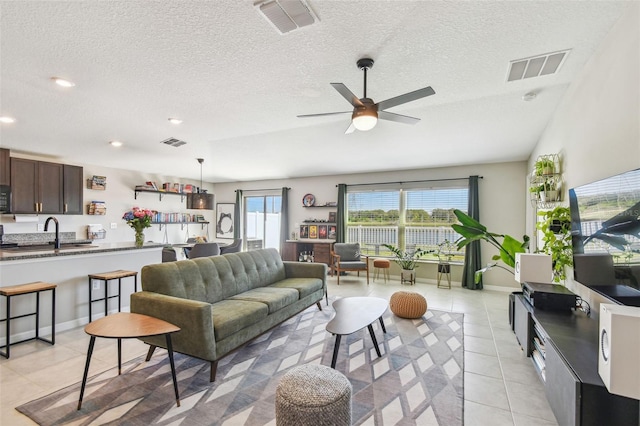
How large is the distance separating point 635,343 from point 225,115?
12.1 feet

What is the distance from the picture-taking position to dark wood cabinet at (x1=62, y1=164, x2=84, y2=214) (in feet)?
18.3

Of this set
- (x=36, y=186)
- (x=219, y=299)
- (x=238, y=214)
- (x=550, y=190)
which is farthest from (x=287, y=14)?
(x=238, y=214)

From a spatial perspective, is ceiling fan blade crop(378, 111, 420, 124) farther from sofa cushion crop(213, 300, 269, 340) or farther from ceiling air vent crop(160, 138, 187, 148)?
ceiling air vent crop(160, 138, 187, 148)

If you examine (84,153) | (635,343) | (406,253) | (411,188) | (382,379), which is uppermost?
(84,153)

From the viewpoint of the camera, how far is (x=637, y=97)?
5.21 ft

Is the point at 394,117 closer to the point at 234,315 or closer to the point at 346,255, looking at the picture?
the point at 234,315

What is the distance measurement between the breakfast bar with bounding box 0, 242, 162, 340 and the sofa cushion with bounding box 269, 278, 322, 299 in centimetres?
220

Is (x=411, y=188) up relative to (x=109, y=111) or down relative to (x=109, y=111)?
down

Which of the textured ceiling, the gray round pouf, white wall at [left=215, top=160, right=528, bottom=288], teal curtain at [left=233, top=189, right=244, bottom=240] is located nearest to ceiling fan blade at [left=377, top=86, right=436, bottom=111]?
the textured ceiling

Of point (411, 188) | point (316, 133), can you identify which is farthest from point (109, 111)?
point (411, 188)

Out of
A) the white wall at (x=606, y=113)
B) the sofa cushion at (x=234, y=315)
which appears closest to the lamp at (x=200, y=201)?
the sofa cushion at (x=234, y=315)

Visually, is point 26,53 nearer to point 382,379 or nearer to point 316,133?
point 316,133

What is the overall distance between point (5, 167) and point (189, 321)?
5084 millimetres

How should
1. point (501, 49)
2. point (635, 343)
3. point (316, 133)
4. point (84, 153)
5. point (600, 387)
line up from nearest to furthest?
point (635, 343), point (600, 387), point (501, 49), point (316, 133), point (84, 153)
